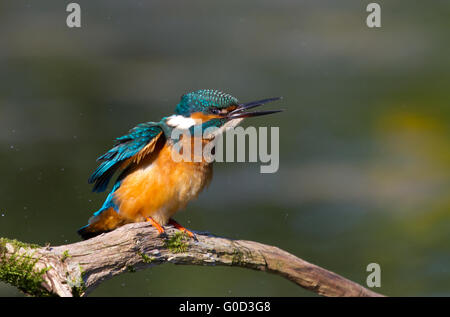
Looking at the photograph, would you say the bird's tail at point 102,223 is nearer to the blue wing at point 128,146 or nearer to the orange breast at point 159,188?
the orange breast at point 159,188

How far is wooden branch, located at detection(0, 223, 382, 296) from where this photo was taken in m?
2.45

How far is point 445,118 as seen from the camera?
666 cm

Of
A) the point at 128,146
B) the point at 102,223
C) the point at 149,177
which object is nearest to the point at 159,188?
the point at 149,177

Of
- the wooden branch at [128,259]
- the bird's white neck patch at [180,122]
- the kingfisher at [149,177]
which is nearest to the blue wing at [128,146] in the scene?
the kingfisher at [149,177]

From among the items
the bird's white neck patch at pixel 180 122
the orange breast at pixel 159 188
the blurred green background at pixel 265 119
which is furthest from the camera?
the blurred green background at pixel 265 119

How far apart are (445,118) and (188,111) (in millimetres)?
4220

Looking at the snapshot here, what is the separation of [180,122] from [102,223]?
0.59 m

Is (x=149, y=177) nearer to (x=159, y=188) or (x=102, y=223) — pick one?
(x=159, y=188)

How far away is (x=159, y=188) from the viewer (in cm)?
293

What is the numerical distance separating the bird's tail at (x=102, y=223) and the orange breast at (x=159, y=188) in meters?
0.05

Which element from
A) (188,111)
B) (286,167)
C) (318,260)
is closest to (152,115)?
(286,167)

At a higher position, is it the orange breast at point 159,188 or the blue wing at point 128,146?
the blue wing at point 128,146

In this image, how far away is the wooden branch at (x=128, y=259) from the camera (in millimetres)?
2451
